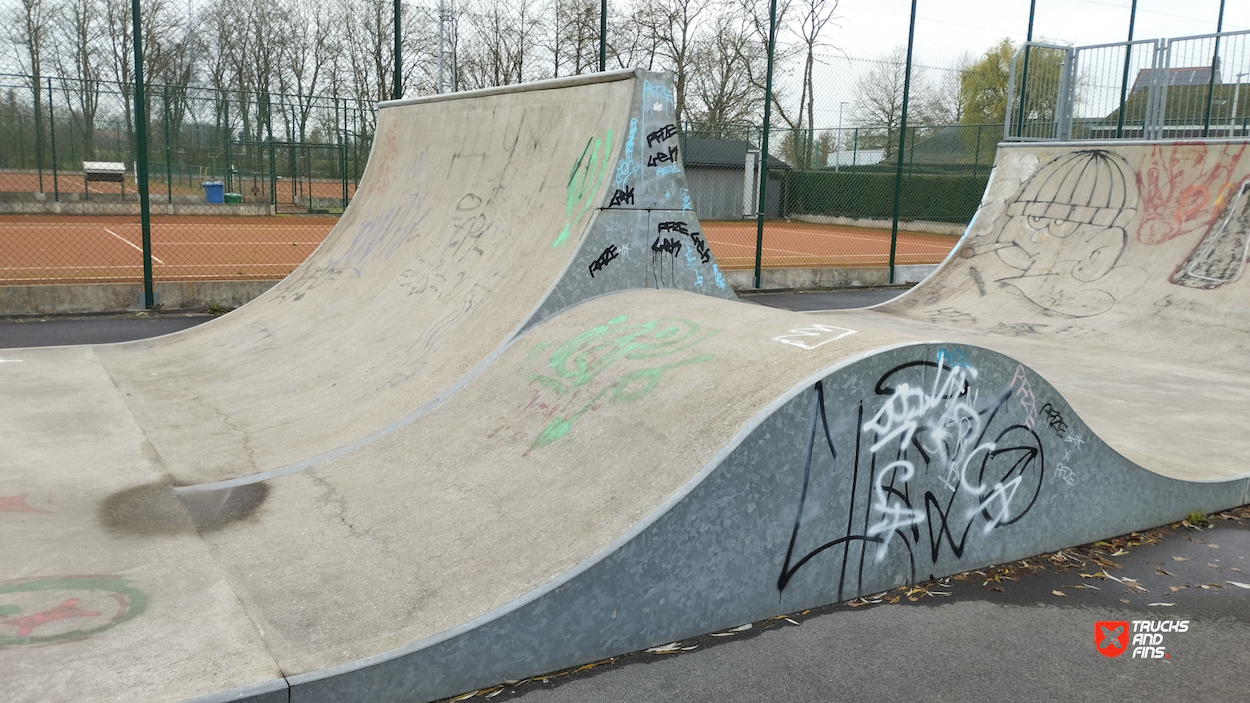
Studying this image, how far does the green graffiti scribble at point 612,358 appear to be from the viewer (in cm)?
445

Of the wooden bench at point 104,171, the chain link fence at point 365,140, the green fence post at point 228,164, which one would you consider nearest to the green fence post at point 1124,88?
the chain link fence at point 365,140

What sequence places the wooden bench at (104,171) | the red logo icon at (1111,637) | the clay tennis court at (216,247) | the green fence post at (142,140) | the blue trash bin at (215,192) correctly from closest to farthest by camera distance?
the red logo icon at (1111,637) → the green fence post at (142,140) → the clay tennis court at (216,247) → the wooden bench at (104,171) → the blue trash bin at (215,192)

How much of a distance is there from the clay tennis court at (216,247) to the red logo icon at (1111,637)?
35.8 feet

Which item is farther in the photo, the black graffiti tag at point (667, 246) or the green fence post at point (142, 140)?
the green fence post at point (142, 140)

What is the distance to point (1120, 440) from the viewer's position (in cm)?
561

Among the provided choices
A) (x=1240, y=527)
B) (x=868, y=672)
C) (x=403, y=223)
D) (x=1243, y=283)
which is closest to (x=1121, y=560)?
(x=1240, y=527)

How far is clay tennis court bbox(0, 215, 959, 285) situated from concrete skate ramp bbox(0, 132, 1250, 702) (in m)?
8.41

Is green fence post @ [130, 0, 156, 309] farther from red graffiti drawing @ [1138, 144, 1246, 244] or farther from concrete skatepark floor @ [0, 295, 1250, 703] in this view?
red graffiti drawing @ [1138, 144, 1246, 244]

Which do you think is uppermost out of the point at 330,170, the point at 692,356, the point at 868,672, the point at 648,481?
the point at 330,170

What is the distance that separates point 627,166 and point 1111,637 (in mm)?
4221

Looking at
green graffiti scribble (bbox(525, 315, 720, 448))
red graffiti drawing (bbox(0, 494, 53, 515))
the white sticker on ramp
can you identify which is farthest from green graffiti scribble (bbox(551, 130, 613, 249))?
red graffiti drawing (bbox(0, 494, 53, 515))

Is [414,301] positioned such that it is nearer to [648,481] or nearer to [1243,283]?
[648,481]

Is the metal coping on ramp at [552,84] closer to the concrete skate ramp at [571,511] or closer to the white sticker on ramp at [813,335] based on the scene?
the concrete skate ramp at [571,511]

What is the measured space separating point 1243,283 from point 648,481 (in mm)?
7920
